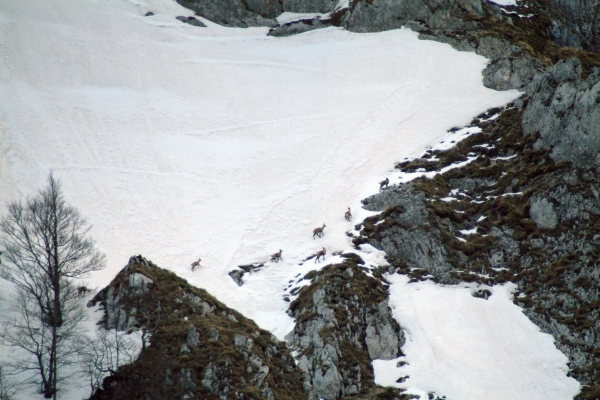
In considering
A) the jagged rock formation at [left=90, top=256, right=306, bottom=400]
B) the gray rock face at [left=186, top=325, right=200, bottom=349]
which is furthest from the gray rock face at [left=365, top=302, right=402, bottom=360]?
the gray rock face at [left=186, top=325, right=200, bottom=349]

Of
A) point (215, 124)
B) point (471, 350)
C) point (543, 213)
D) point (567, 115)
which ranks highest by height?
point (567, 115)

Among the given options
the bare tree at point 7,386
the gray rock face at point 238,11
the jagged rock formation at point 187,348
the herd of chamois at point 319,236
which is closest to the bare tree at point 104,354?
the jagged rock formation at point 187,348

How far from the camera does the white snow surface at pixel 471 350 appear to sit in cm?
3167

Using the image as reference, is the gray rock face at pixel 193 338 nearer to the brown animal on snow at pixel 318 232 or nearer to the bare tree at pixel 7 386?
the bare tree at pixel 7 386

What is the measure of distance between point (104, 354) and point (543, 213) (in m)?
32.7

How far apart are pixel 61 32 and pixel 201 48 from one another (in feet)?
66.8

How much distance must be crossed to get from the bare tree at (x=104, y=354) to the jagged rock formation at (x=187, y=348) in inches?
21.3

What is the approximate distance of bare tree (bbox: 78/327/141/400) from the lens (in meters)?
27.8

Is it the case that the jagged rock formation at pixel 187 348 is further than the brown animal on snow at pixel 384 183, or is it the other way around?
the brown animal on snow at pixel 384 183

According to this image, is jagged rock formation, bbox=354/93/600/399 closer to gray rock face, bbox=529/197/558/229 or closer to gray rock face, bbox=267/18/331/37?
gray rock face, bbox=529/197/558/229

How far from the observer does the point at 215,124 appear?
64.9 metres

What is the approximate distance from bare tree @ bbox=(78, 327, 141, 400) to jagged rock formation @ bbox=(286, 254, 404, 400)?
32.7ft

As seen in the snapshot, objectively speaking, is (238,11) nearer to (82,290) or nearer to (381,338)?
(82,290)

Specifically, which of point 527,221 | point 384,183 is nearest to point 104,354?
point 384,183
